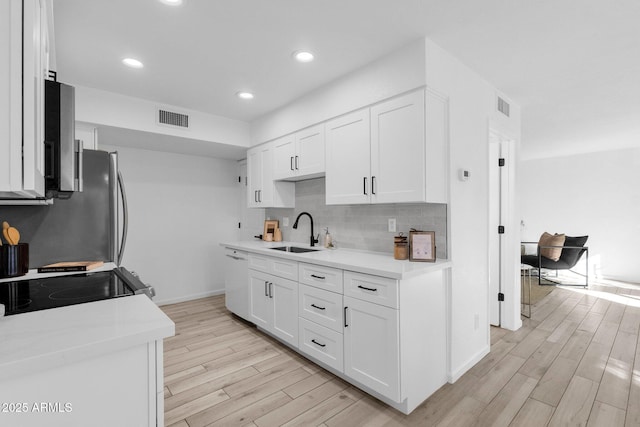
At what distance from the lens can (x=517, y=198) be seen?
328cm

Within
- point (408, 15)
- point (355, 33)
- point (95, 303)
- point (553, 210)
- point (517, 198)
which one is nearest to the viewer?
point (95, 303)

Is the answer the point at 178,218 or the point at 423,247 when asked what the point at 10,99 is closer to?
the point at 423,247

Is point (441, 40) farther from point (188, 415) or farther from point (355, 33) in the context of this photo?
point (188, 415)

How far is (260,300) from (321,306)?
963 mm

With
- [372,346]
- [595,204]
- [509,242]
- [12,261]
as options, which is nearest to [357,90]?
[372,346]

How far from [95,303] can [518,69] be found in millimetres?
3194

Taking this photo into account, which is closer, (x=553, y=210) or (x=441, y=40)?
(x=441, y=40)

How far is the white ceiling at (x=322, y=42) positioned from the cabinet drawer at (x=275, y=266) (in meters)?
1.64

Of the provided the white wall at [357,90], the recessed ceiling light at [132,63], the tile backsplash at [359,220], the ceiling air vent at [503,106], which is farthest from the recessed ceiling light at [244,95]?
Result: the ceiling air vent at [503,106]

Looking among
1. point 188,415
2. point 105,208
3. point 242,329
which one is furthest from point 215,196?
point 188,415

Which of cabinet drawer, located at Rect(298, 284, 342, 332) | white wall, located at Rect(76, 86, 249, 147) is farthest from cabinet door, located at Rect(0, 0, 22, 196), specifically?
white wall, located at Rect(76, 86, 249, 147)

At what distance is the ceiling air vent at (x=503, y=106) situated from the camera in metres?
2.98

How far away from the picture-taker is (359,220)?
2977mm

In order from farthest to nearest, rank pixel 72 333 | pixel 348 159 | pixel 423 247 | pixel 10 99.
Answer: pixel 348 159 → pixel 423 247 → pixel 72 333 → pixel 10 99
